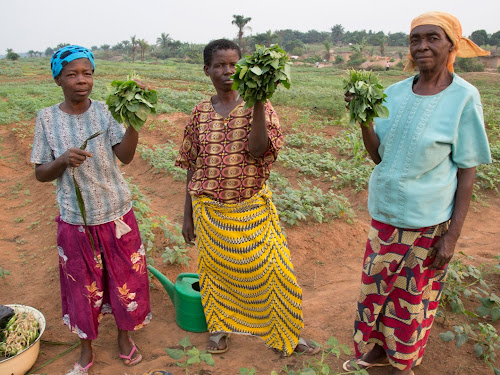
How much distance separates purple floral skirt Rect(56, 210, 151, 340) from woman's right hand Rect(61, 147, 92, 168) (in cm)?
42

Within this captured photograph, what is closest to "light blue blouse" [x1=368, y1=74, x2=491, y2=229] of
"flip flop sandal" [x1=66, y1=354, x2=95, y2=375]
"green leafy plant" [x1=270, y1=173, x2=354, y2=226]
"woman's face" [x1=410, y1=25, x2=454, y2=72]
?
"woman's face" [x1=410, y1=25, x2=454, y2=72]

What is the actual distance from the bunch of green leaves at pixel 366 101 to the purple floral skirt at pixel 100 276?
1.47 m

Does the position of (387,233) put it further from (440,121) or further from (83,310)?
(83,310)

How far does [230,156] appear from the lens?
7.68 feet

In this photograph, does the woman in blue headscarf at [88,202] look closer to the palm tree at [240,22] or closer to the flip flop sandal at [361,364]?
the flip flop sandal at [361,364]

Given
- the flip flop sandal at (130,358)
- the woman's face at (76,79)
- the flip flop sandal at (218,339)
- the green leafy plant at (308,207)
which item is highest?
the woman's face at (76,79)

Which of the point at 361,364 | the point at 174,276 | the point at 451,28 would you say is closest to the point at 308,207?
the point at 174,276

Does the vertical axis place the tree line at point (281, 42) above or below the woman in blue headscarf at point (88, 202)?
above

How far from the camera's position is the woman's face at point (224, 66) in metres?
2.30

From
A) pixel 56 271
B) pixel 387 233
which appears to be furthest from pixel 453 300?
pixel 56 271

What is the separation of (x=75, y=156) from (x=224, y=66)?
3.06 feet

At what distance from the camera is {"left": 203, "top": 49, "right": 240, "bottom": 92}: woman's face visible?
230 centimetres

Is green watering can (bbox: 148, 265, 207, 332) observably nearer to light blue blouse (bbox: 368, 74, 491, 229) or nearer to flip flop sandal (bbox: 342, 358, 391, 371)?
flip flop sandal (bbox: 342, 358, 391, 371)

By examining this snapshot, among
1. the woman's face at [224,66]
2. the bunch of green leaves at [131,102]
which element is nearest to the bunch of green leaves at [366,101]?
the woman's face at [224,66]
